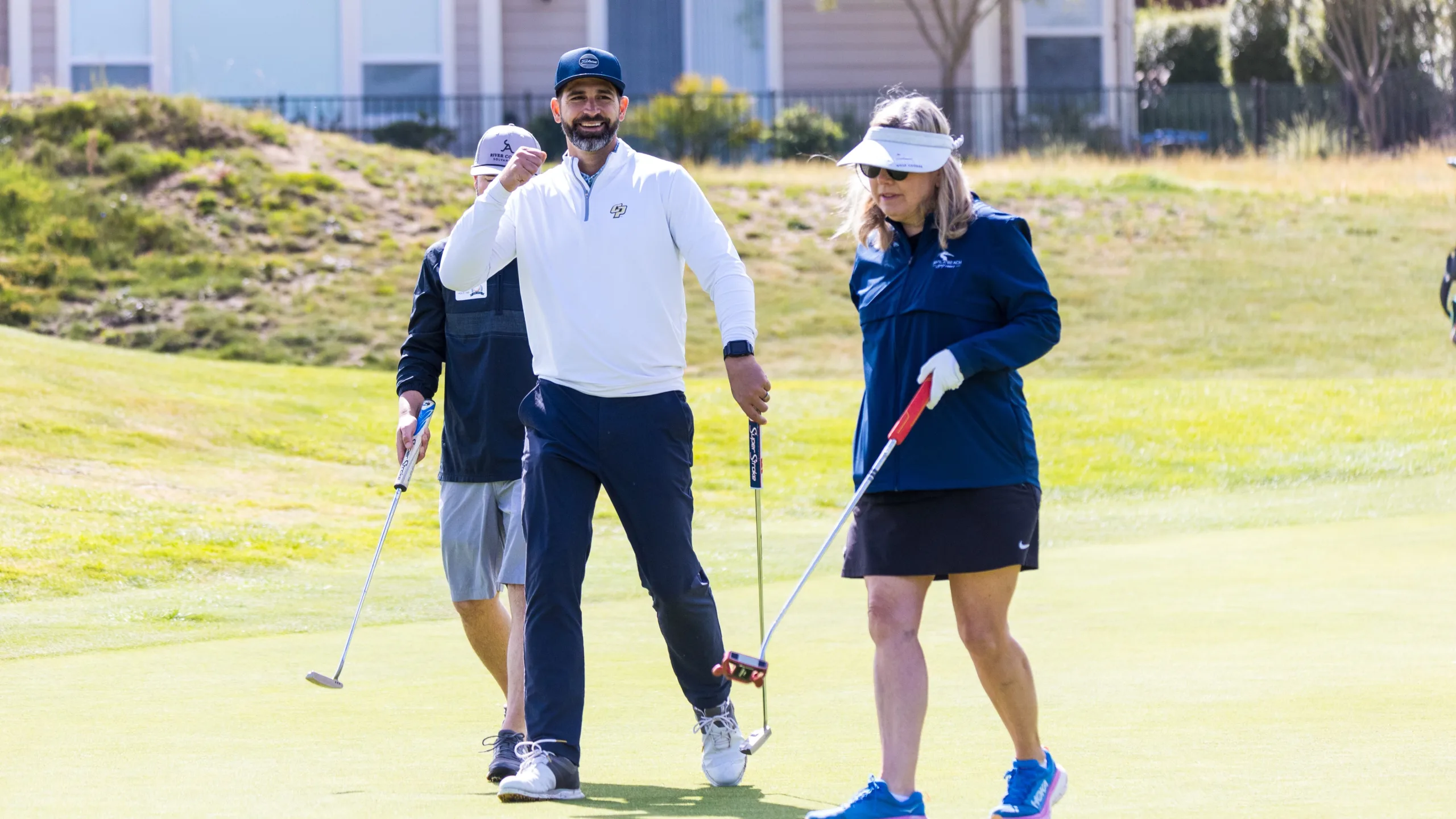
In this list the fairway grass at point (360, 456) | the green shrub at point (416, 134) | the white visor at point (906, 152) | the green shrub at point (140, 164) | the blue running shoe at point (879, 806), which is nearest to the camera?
the blue running shoe at point (879, 806)

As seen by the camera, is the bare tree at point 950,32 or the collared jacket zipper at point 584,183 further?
the bare tree at point 950,32

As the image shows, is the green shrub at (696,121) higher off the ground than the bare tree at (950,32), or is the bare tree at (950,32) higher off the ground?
the bare tree at (950,32)

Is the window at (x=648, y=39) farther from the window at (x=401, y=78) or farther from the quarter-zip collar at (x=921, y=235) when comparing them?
the quarter-zip collar at (x=921, y=235)

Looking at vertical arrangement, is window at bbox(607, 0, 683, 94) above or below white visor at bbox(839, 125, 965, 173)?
above

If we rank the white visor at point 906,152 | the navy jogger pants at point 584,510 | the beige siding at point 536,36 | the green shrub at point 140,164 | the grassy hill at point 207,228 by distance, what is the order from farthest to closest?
the beige siding at point 536,36 → the green shrub at point 140,164 → the grassy hill at point 207,228 → the navy jogger pants at point 584,510 → the white visor at point 906,152

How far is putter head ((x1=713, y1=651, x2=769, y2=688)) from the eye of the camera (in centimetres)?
484

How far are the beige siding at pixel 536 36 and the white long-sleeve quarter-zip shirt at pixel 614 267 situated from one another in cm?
2135

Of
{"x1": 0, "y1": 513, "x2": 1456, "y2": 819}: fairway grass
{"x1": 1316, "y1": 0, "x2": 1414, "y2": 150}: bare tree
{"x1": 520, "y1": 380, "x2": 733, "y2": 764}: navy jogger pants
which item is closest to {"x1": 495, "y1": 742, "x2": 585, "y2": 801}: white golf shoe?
{"x1": 0, "y1": 513, "x2": 1456, "y2": 819}: fairway grass

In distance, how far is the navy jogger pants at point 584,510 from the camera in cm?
534

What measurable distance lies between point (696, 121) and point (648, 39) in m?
2.59

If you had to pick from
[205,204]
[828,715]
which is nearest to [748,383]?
[828,715]

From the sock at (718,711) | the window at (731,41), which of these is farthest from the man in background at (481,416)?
the window at (731,41)

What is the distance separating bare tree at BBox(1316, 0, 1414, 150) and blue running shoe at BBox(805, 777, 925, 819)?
26540 mm

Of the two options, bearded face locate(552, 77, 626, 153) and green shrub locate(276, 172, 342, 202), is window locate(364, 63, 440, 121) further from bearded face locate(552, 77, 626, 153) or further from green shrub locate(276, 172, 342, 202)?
bearded face locate(552, 77, 626, 153)
